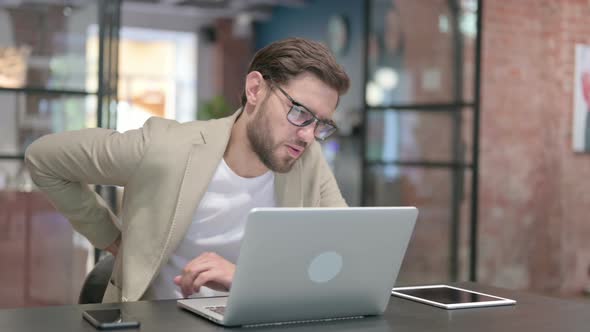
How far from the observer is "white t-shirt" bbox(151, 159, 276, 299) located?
212 cm

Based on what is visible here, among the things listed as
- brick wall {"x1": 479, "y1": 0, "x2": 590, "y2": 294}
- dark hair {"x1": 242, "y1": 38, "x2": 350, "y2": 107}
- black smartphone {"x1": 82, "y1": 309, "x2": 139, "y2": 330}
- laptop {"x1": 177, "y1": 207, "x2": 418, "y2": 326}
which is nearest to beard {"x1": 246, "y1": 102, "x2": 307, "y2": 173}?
dark hair {"x1": 242, "y1": 38, "x2": 350, "y2": 107}

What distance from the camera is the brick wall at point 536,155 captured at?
6090mm

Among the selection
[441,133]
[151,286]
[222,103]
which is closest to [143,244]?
[151,286]

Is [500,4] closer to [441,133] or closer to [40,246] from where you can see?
[441,133]

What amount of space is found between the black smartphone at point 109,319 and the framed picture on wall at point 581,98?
5.54 metres

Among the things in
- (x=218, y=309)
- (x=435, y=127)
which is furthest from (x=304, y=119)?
(x=435, y=127)

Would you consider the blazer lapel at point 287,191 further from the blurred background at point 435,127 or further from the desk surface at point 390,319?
the blurred background at point 435,127

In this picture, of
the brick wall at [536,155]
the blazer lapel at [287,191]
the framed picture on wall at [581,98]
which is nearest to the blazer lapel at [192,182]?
the blazer lapel at [287,191]

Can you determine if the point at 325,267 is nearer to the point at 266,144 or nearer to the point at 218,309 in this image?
the point at 218,309

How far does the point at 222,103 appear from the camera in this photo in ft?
34.2

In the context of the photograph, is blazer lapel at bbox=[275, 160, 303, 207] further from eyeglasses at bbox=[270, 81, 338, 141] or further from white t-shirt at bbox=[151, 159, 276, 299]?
eyeglasses at bbox=[270, 81, 338, 141]

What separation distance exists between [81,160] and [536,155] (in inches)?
199

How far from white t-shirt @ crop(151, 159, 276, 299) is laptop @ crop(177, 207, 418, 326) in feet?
1.66

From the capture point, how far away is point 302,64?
2.04m
